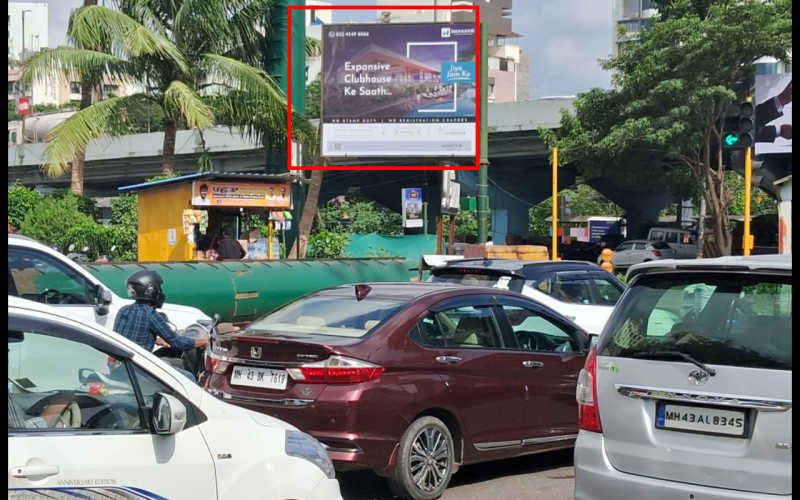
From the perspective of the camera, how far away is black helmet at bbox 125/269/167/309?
25.1 feet

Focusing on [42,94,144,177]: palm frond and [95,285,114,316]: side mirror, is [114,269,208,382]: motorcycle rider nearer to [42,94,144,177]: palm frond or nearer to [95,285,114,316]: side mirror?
[95,285,114,316]: side mirror

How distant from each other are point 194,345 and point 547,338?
9.27 feet

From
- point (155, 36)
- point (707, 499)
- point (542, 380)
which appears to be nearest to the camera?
point (707, 499)

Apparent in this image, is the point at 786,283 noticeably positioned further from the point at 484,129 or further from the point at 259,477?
the point at 484,129

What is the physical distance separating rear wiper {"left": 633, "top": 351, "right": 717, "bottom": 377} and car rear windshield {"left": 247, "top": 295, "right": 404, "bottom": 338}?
88.8 inches

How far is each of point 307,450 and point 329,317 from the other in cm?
249

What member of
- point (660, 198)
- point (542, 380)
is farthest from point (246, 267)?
point (660, 198)

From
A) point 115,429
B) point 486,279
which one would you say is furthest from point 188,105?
point 115,429

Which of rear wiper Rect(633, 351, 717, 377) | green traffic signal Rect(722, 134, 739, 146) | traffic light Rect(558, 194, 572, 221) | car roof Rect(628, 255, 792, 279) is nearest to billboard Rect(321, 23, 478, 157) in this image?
green traffic signal Rect(722, 134, 739, 146)

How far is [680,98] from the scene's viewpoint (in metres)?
36.7

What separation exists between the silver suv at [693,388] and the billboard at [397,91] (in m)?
22.6

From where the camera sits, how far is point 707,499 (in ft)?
15.0

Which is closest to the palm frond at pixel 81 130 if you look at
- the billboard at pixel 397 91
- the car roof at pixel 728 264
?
the billboard at pixel 397 91

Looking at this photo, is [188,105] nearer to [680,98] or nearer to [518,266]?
[518,266]
